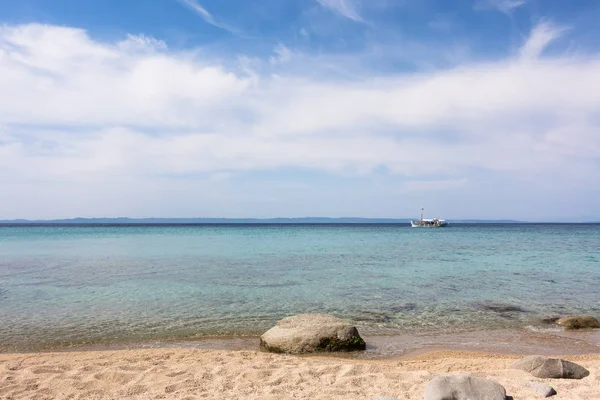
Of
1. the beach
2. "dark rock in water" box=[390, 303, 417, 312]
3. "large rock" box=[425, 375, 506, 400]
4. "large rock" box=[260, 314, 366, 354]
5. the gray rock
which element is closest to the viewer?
"large rock" box=[425, 375, 506, 400]

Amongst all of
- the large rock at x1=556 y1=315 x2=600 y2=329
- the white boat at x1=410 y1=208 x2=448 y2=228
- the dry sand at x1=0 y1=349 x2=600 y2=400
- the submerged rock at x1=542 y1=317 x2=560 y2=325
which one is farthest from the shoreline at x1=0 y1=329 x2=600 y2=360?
the white boat at x1=410 y1=208 x2=448 y2=228

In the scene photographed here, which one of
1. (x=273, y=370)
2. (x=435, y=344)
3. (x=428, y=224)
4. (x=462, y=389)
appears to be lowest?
(x=435, y=344)

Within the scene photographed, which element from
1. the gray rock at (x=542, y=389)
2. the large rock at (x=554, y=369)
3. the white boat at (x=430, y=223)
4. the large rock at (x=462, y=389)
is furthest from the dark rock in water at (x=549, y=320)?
the white boat at (x=430, y=223)

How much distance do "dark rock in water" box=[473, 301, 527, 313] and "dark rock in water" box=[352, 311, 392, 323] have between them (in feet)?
12.2

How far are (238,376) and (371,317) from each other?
653cm

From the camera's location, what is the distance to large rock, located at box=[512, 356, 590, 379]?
738cm

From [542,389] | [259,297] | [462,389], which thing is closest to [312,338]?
[462,389]

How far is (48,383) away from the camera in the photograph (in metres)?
7.16

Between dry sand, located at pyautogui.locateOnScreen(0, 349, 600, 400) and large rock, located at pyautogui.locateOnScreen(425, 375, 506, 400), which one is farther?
dry sand, located at pyautogui.locateOnScreen(0, 349, 600, 400)

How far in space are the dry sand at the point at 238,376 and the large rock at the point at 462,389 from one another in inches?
20.2

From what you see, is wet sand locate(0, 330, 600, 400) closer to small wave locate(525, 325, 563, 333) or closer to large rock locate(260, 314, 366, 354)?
large rock locate(260, 314, 366, 354)

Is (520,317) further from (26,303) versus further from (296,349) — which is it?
(26,303)

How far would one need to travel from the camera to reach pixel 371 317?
43.2 ft

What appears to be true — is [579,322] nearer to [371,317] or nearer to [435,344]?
[435,344]
